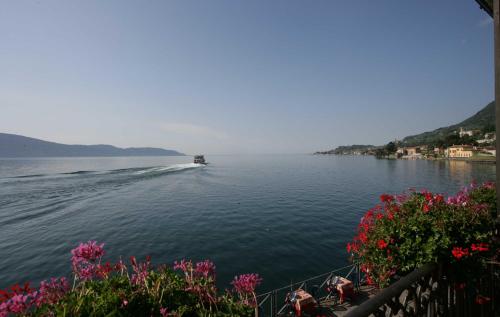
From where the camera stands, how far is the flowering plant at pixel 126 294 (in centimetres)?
194

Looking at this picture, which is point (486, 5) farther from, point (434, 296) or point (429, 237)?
point (434, 296)

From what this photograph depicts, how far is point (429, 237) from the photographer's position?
130 inches

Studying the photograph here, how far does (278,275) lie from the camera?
15.7 m

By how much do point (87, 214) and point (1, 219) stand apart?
937 centimetres

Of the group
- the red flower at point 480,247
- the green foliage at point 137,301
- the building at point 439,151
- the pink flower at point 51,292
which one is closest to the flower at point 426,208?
the red flower at point 480,247

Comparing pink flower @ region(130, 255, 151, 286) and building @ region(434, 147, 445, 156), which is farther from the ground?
building @ region(434, 147, 445, 156)

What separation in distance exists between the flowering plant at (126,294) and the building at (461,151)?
16875 cm

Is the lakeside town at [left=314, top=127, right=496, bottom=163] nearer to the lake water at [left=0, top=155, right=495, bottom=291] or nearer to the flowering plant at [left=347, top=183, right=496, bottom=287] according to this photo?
the lake water at [left=0, top=155, right=495, bottom=291]

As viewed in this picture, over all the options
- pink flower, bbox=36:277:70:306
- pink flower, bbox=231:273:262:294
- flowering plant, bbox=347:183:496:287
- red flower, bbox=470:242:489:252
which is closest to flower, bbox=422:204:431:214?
flowering plant, bbox=347:183:496:287

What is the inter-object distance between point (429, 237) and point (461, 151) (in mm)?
170644

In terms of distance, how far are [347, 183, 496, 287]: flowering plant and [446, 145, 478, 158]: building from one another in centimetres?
16522

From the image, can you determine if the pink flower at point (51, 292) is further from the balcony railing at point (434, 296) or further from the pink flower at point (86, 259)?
the balcony railing at point (434, 296)

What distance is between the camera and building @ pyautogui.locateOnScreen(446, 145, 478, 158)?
120213 millimetres

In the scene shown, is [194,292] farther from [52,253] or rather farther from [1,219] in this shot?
[1,219]
